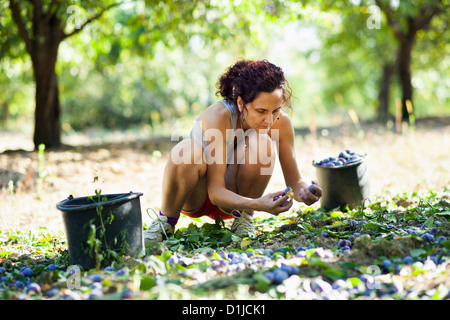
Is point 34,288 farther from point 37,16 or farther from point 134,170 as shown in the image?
point 37,16

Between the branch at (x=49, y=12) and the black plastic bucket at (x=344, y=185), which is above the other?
the branch at (x=49, y=12)

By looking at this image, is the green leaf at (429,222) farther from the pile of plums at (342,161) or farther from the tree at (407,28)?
the tree at (407,28)

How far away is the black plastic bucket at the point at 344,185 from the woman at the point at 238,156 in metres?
0.43

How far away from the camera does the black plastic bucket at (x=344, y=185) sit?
2.99m

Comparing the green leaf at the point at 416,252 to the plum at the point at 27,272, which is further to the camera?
the plum at the point at 27,272

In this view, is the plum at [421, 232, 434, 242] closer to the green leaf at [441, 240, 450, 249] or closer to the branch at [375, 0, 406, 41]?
the green leaf at [441, 240, 450, 249]

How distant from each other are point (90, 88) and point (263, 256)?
537 inches

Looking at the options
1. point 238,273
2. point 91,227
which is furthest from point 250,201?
point 91,227

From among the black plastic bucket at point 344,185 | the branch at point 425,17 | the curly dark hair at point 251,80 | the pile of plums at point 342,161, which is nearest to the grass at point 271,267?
the black plastic bucket at point 344,185

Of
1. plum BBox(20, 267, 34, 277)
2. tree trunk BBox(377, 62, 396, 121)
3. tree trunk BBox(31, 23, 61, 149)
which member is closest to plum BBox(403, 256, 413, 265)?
plum BBox(20, 267, 34, 277)

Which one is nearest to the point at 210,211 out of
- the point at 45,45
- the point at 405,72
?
the point at 45,45

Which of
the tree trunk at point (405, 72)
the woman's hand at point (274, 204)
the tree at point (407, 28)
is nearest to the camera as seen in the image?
the woman's hand at point (274, 204)

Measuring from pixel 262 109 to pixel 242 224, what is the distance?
28.9 inches

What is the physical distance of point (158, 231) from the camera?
2557 mm
